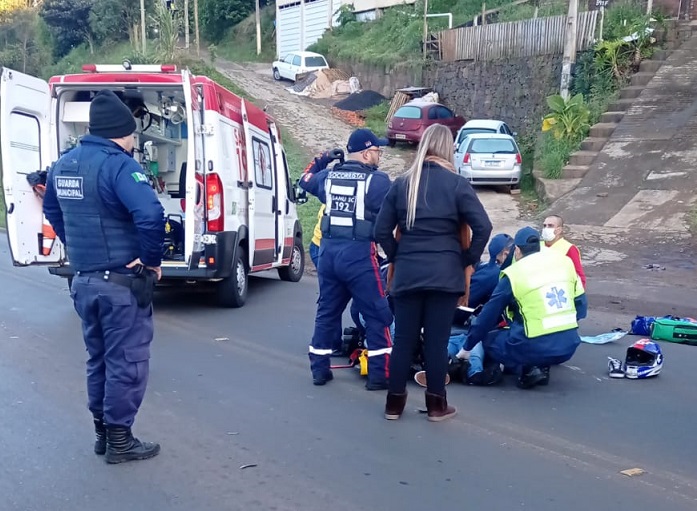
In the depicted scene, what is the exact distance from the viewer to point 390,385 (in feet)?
17.5

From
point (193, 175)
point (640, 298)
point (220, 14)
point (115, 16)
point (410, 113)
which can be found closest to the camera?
point (193, 175)

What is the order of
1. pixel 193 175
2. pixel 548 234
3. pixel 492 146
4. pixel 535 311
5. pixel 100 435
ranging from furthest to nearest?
pixel 492 146
pixel 193 175
pixel 548 234
pixel 535 311
pixel 100 435

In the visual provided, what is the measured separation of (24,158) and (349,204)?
4.40 m

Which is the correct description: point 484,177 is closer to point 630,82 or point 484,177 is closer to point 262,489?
point 630,82

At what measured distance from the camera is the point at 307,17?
43344 mm

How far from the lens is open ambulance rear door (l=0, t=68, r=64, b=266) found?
8.34 metres

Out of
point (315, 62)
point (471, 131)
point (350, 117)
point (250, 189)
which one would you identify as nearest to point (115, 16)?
point (315, 62)

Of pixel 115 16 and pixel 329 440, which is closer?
pixel 329 440

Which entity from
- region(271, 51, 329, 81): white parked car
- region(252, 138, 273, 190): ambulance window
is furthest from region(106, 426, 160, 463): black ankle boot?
region(271, 51, 329, 81): white parked car

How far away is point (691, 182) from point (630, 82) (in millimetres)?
5424

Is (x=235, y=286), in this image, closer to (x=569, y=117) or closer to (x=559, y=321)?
(x=559, y=321)

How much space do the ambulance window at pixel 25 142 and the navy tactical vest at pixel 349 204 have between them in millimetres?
4133

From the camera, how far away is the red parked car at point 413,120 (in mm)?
24408

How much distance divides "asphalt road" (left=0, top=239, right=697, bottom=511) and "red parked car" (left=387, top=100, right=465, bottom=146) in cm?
1754
